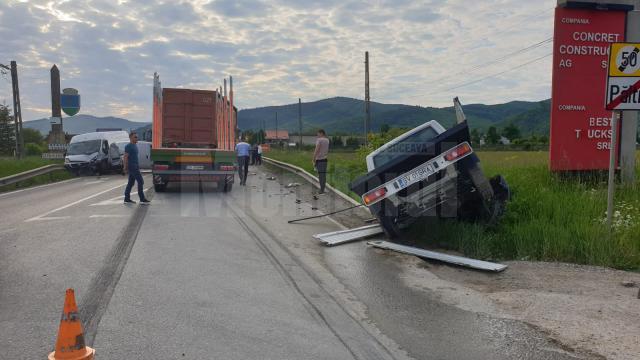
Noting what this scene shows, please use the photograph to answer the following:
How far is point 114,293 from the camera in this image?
17.3 ft

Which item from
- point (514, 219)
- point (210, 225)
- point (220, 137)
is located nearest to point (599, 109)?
point (514, 219)

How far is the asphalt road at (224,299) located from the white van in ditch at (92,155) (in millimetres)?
16458

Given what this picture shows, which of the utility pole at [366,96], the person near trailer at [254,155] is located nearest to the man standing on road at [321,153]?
the utility pole at [366,96]

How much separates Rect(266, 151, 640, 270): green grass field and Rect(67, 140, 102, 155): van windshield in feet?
70.2

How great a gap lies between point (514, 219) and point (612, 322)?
152 inches

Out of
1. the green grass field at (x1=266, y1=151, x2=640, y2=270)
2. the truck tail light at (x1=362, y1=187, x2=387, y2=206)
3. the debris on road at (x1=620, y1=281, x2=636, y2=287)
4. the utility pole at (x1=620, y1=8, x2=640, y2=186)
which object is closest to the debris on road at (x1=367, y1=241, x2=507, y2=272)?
the green grass field at (x1=266, y1=151, x2=640, y2=270)

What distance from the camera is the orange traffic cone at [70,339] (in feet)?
11.2

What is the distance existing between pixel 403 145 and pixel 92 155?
21060mm

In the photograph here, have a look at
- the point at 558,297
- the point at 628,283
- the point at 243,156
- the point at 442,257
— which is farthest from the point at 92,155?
the point at 628,283

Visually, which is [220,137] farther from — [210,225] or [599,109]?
[599,109]

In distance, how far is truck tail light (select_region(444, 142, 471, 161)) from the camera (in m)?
7.28

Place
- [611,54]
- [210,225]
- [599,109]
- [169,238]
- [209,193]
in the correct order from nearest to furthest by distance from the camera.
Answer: [611,54] → [169,238] → [210,225] → [599,109] → [209,193]

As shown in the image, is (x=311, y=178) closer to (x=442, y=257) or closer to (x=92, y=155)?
(x=442, y=257)

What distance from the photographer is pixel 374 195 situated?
7449 millimetres
